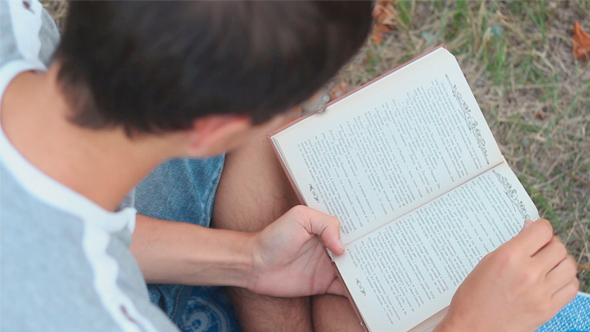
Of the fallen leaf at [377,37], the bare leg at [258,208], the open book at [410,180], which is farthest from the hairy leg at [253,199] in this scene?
the fallen leaf at [377,37]

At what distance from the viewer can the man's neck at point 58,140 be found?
0.70 metres

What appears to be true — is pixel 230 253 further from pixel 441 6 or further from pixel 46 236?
pixel 441 6

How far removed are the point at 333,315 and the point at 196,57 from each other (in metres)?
0.84

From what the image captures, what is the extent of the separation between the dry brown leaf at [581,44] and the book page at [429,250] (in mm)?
986

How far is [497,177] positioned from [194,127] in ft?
2.52

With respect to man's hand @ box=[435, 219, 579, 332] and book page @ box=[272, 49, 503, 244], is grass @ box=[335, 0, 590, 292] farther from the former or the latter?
man's hand @ box=[435, 219, 579, 332]

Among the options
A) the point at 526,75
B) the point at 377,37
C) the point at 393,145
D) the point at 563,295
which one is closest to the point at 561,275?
the point at 563,295

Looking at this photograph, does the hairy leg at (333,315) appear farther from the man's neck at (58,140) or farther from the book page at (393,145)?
the man's neck at (58,140)

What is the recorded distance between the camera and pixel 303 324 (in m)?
1.27

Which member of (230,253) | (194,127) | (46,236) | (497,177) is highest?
(194,127)

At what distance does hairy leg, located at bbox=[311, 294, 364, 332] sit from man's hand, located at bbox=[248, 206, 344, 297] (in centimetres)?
2

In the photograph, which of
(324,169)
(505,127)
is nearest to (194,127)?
(324,169)

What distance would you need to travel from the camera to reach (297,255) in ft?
4.02

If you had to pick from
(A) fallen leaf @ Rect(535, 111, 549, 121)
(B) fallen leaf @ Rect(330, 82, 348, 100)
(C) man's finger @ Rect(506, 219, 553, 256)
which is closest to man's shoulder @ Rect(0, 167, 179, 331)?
(C) man's finger @ Rect(506, 219, 553, 256)
